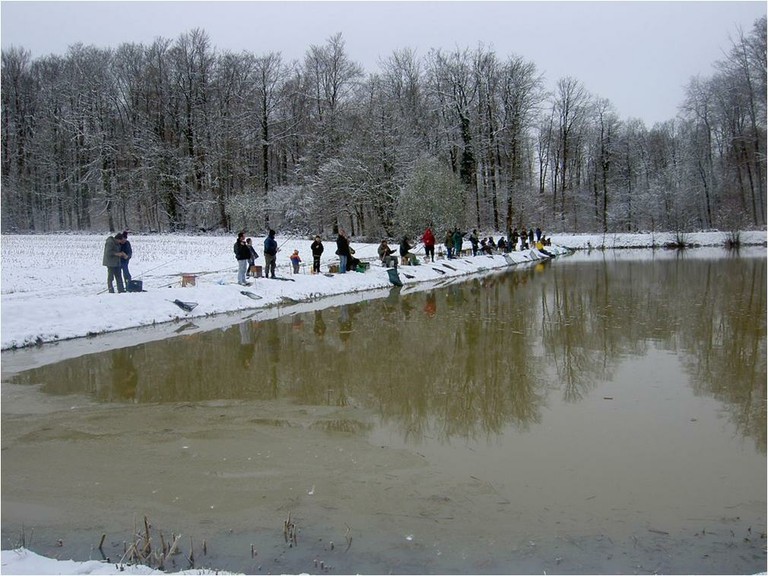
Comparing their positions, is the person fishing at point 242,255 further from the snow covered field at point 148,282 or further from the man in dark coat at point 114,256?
the man in dark coat at point 114,256

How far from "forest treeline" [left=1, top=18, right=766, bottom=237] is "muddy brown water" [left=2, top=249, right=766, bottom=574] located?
29706 millimetres

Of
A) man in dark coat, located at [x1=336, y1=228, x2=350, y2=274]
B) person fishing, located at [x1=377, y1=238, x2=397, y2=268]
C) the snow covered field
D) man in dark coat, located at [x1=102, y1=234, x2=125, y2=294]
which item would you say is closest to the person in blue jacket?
the snow covered field

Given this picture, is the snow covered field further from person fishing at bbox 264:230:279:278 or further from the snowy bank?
the snowy bank

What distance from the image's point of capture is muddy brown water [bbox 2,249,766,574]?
436 cm

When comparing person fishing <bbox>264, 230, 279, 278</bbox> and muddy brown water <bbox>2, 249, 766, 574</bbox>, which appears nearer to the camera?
muddy brown water <bbox>2, 249, 766, 574</bbox>

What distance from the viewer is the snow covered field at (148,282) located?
13.2 meters

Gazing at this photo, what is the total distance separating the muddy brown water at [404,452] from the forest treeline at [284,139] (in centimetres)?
2971

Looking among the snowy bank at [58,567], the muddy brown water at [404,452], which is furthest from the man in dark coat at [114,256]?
the snowy bank at [58,567]

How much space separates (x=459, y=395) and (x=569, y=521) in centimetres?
351

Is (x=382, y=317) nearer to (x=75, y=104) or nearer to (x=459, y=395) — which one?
(x=459, y=395)

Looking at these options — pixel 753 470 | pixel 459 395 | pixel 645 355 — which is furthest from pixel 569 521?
pixel 645 355

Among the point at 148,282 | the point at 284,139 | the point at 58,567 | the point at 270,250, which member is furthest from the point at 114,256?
the point at 284,139

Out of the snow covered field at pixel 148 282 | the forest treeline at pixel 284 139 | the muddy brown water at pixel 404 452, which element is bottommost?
the muddy brown water at pixel 404 452

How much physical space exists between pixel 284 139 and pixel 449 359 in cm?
4194
